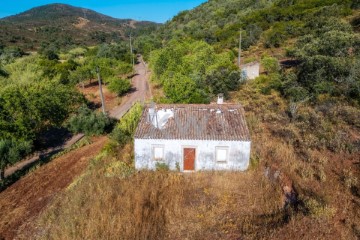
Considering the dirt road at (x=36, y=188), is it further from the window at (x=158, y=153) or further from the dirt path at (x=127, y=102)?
the window at (x=158, y=153)

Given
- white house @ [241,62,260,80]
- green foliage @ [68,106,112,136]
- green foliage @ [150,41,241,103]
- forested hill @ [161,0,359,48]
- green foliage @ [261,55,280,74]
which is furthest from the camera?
forested hill @ [161,0,359,48]

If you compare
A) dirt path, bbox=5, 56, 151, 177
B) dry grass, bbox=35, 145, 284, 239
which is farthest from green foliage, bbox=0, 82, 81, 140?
dry grass, bbox=35, 145, 284, 239

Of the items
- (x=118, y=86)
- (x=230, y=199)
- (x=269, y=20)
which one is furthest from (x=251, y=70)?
(x=269, y=20)

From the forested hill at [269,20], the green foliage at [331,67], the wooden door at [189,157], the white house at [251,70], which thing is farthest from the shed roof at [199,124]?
the forested hill at [269,20]

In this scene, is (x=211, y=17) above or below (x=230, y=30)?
above

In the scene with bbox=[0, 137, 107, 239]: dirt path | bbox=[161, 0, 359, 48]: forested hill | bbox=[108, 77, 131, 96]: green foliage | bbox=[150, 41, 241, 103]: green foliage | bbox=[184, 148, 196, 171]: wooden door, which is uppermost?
bbox=[161, 0, 359, 48]: forested hill

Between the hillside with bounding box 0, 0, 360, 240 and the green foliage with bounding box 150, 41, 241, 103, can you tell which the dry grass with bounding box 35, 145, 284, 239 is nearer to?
the hillside with bounding box 0, 0, 360, 240

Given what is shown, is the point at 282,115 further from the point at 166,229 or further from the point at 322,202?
the point at 166,229

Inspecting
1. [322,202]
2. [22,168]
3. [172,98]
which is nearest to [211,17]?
[172,98]
